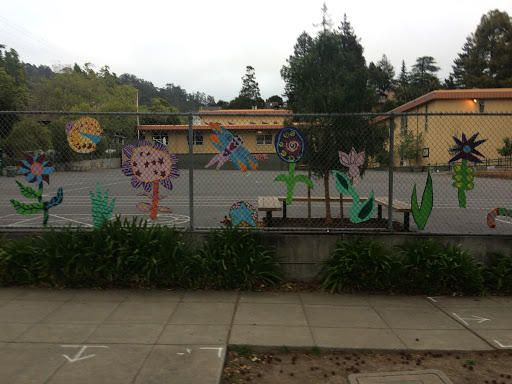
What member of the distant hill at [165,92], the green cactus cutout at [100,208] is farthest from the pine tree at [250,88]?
the green cactus cutout at [100,208]

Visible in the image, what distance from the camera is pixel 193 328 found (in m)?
4.03

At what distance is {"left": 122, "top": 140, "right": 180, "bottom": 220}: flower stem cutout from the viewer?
18.0ft

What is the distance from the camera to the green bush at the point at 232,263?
517cm

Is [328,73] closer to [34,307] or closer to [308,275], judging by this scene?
[308,275]

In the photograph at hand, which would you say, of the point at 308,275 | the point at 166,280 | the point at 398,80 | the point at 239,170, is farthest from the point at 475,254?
the point at 398,80

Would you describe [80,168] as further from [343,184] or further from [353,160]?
[353,160]

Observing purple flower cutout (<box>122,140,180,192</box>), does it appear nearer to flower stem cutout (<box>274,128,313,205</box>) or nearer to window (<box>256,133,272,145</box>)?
window (<box>256,133,272,145</box>)

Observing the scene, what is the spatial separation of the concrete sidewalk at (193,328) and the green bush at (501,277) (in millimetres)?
214

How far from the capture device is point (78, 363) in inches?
130

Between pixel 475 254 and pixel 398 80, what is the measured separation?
95.2 metres

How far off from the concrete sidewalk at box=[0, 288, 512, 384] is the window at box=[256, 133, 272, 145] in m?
2.08

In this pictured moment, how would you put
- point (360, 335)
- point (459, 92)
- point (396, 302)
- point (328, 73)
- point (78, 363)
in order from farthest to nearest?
point (459, 92) → point (328, 73) → point (396, 302) → point (360, 335) → point (78, 363)

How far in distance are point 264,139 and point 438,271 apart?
292 cm

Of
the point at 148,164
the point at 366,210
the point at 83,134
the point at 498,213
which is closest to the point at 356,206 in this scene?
the point at 366,210
